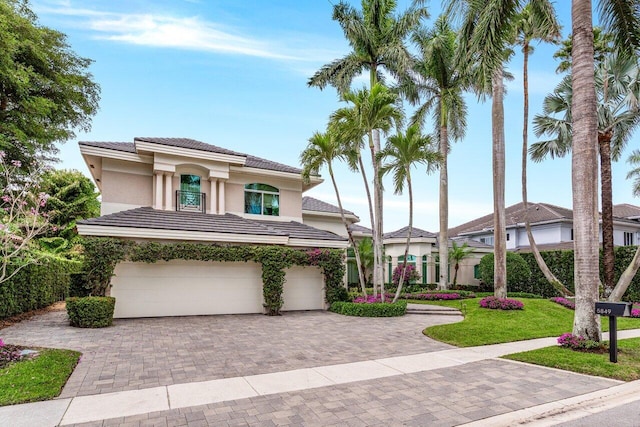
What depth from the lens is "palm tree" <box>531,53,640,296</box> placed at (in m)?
15.9

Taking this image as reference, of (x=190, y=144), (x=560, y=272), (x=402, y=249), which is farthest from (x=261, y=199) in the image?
(x=560, y=272)

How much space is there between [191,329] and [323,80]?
1573cm

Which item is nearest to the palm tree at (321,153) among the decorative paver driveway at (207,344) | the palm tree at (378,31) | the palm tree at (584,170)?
the decorative paver driveway at (207,344)

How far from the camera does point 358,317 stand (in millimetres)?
13992

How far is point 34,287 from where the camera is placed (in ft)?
47.0

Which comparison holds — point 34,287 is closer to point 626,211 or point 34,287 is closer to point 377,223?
point 377,223

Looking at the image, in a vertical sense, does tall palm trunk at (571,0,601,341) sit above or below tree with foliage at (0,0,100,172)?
below

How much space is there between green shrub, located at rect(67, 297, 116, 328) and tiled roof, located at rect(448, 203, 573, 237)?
29.2 m

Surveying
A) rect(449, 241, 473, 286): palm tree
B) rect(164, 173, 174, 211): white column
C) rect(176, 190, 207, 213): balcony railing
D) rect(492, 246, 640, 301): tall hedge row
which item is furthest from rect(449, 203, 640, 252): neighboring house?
rect(164, 173, 174, 211): white column

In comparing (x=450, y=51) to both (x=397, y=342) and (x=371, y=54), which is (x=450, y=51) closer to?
(x=371, y=54)

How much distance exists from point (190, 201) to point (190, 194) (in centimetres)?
31

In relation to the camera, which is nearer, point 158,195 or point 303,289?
point 158,195

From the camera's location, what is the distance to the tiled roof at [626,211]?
3091 centimetres

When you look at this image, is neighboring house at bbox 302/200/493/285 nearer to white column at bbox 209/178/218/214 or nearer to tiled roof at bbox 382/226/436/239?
tiled roof at bbox 382/226/436/239
